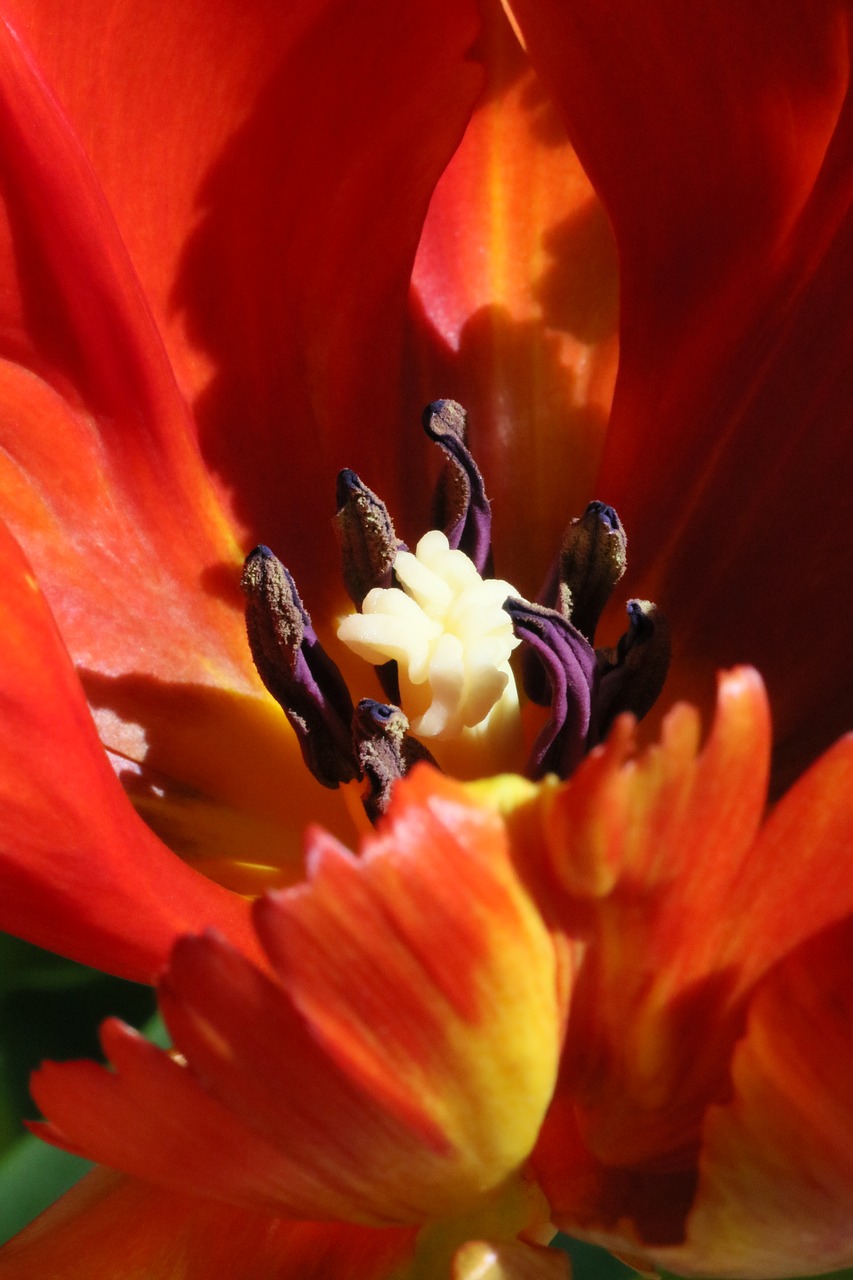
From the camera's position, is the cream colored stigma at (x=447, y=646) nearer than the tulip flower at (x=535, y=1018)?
No

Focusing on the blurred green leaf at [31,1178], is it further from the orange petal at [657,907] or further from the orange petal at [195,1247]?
the orange petal at [657,907]

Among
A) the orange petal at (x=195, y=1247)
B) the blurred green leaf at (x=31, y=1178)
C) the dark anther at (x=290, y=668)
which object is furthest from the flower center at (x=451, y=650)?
the blurred green leaf at (x=31, y=1178)

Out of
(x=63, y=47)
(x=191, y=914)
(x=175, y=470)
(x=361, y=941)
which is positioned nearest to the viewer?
(x=361, y=941)

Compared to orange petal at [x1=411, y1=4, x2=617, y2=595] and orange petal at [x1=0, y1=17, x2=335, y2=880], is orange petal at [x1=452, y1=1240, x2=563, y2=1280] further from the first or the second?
orange petal at [x1=411, y1=4, x2=617, y2=595]

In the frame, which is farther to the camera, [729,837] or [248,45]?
[248,45]

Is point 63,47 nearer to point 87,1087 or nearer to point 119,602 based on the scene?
point 119,602

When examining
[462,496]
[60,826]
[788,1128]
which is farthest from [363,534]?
[788,1128]

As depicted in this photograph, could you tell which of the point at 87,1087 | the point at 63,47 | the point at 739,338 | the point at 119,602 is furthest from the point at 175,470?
the point at 87,1087
